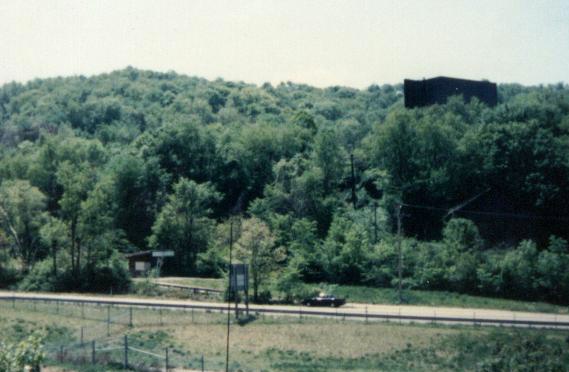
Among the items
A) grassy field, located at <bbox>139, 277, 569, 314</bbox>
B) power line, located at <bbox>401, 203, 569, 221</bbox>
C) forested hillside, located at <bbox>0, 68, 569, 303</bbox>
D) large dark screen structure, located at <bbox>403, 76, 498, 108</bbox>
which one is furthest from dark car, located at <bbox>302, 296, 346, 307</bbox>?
large dark screen structure, located at <bbox>403, 76, 498, 108</bbox>

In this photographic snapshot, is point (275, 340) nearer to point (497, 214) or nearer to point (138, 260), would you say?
point (138, 260)

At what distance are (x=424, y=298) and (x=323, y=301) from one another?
10.9 metres

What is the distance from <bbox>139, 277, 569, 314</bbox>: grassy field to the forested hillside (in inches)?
81.0

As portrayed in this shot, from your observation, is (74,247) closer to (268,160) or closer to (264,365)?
(268,160)

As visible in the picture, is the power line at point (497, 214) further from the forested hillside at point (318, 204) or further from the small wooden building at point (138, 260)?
the small wooden building at point (138, 260)

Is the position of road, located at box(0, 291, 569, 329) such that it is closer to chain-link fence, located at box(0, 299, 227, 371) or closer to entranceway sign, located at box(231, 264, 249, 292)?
chain-link fence, located at box(0, 299, 227, 371)

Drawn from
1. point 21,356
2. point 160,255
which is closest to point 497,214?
point 160,255

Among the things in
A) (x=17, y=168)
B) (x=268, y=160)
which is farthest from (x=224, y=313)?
(x=17, y=168)

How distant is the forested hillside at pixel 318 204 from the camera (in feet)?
213

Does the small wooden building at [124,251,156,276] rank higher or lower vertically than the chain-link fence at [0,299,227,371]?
higher

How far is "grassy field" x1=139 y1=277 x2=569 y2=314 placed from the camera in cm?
5691

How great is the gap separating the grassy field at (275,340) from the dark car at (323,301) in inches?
338

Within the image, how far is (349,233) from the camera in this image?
71.8m

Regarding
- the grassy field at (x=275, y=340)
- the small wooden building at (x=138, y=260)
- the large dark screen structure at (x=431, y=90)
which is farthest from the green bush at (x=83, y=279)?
the large dark screen structure at (x=431, y=90)
